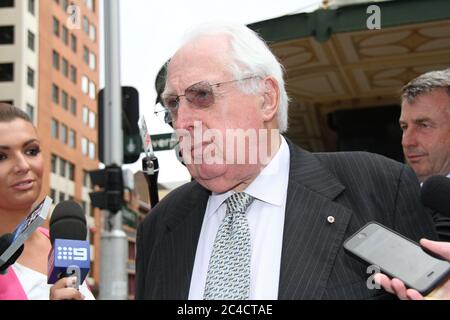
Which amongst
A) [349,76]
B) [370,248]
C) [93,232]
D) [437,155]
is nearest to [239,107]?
[370,248]

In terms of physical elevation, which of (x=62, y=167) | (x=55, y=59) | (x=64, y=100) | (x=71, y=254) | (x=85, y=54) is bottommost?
(x=71, y=254)

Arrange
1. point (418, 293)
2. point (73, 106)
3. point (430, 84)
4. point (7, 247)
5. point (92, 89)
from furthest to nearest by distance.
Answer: point (92, 89) < point (73, 106) < point (430, 84) < point (7, 247) < point (418, 293)

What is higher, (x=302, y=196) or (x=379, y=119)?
(x=379, y=119)

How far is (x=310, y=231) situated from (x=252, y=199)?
0.27m

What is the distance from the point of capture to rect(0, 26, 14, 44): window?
168 feet

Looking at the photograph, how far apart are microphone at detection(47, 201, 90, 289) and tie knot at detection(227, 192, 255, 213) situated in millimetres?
499

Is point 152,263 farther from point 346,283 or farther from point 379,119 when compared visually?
point 379,119

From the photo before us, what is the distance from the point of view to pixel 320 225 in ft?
7.12

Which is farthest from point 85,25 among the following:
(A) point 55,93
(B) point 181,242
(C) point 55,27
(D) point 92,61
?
(B) point 181,242

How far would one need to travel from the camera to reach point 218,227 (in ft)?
7.72

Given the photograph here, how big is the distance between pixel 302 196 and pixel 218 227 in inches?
12.2

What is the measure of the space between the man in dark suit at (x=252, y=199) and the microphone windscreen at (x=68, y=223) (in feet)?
1.03

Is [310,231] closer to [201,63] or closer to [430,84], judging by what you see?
[201,63]
